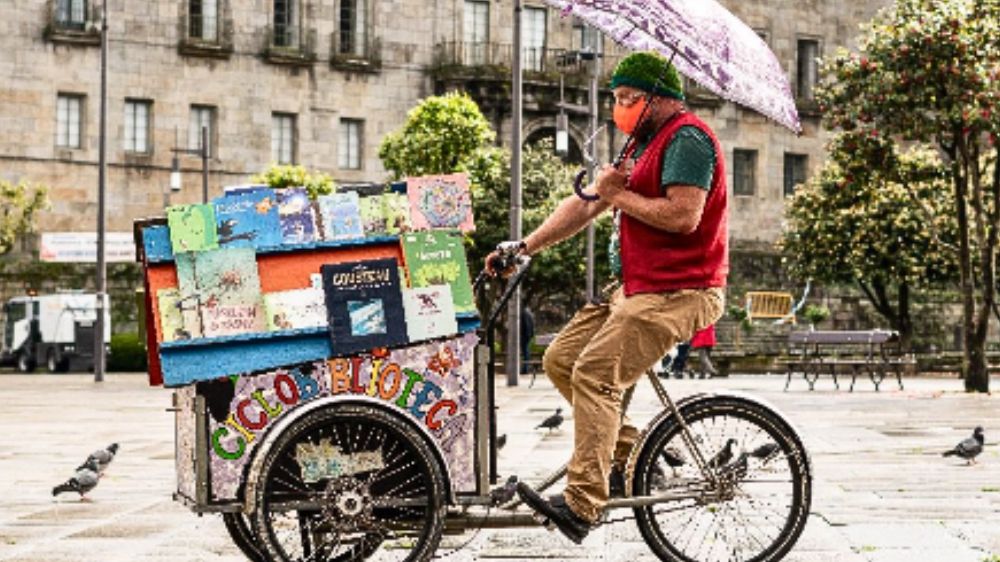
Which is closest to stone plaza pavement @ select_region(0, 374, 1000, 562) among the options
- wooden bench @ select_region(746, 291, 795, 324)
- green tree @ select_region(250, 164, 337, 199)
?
green tree @ select_region(250, 164, 337, 199)

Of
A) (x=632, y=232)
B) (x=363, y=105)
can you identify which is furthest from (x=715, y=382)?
(x=632, y=232)

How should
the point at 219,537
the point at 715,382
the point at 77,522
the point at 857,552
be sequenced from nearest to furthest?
1. the point at 857,552
2. the point at 219,537
3. the point at 77,522
4. the point at 715,382

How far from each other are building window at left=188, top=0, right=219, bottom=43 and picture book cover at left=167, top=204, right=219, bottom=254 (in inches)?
1867

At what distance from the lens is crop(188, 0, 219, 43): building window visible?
5350cm

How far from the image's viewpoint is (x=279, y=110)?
178ft

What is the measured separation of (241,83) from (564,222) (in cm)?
4740

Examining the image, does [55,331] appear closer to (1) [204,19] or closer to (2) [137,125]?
(2) [137,125]

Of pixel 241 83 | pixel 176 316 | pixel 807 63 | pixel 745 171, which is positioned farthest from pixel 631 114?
pixel 807 63

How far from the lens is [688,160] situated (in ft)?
22.7

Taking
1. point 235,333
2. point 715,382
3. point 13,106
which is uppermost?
point 13,106

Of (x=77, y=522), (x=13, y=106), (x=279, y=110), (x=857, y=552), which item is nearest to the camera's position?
(x=857, y=552)

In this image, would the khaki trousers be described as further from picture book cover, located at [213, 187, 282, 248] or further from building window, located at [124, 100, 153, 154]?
building window, located at [124, 100, 153, 154]

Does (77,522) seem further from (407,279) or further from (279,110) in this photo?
(279,110)

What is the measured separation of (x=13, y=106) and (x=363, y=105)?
10.1 m
